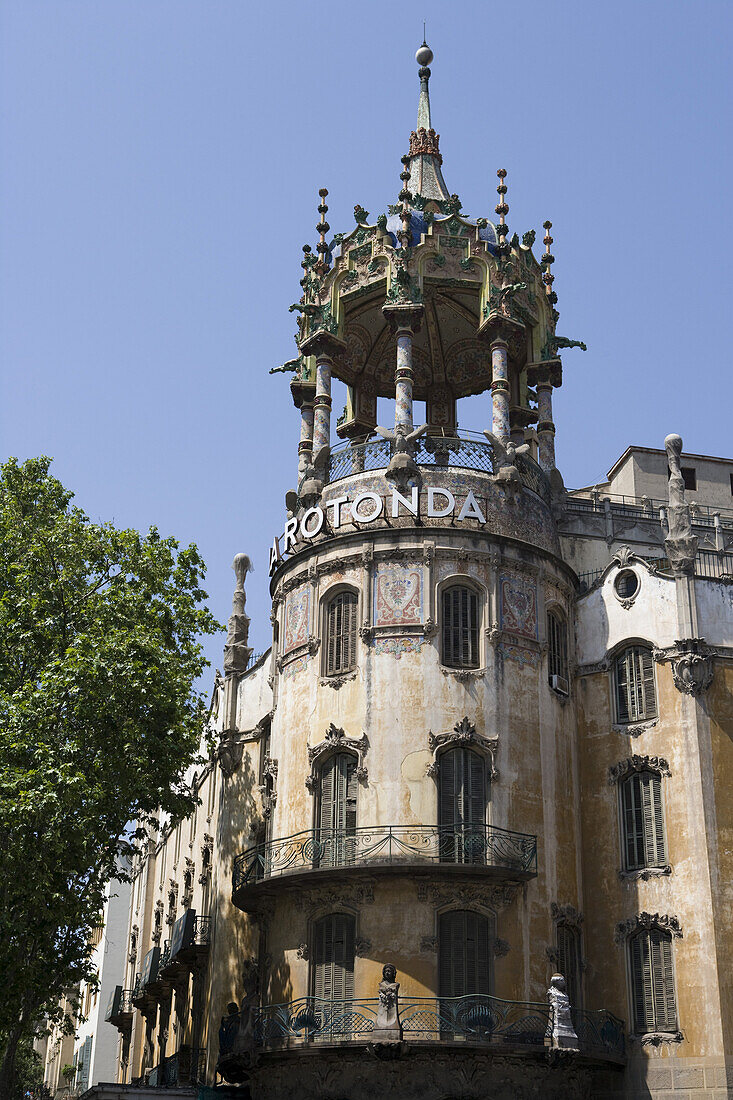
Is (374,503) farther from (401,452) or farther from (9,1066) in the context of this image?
(9,1066)

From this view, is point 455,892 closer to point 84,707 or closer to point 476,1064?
point 476,1064

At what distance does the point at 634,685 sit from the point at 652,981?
26.8 feet

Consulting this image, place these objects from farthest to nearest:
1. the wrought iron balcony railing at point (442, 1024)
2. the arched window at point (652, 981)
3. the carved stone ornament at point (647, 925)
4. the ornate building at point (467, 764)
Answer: the carved stone ornament at point (647, 925) < the arched window at point (652, 981) < the ornate building at point (467, 764) < the wrought iron balcony railing at point (442, 1024)

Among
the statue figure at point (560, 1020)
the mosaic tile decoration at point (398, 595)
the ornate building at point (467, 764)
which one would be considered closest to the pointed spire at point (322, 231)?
the ornate building at point (467, 764)

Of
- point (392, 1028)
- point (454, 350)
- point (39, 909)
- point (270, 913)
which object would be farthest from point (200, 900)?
point (454, 350)

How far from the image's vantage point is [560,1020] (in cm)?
3347

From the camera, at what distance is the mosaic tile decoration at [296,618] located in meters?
39.9

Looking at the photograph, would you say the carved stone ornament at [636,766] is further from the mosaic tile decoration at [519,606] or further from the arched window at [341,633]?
the arched window at [341,633]

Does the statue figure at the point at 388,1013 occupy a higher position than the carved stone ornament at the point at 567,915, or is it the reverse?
the carved stone ornament at the point at 567,915

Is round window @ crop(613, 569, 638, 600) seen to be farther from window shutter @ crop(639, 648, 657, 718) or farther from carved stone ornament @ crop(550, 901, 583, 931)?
carved stone ornament @ crop(550, 901, 583, 931)

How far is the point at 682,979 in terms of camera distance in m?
35.1

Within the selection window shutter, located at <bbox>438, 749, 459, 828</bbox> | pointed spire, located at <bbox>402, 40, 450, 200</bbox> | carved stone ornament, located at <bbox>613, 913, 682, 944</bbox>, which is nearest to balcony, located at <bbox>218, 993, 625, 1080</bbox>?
carved stone ornament, located at <bbox>613, 913, 682, 944</bbox>

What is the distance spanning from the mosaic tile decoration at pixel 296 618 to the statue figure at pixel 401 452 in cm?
429

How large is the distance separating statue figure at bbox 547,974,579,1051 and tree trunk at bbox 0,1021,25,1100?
13.8 m
